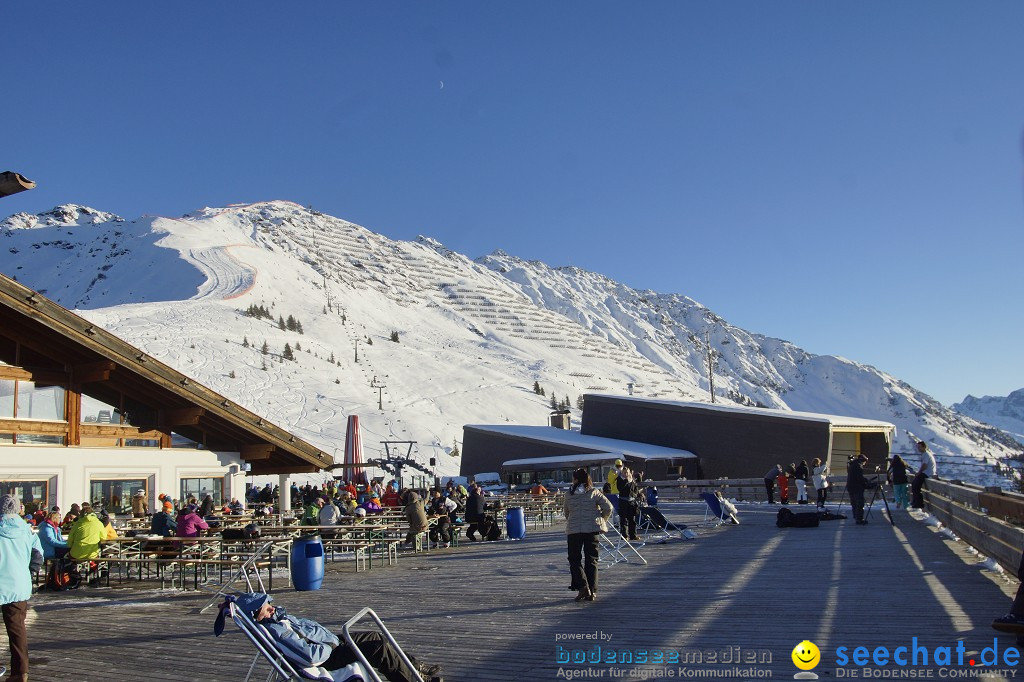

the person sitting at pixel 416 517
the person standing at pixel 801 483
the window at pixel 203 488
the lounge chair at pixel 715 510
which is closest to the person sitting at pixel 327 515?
the person sitting at pixel 416 517

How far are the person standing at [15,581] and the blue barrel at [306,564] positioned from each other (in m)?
4.30

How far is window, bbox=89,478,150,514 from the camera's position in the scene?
51.0 feet

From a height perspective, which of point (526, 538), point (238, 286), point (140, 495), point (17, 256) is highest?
point (17, 256)

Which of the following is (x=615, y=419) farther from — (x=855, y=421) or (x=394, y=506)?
(x=394, y=506)

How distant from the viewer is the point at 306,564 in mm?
10219

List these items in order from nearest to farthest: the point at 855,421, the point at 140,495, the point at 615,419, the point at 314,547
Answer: the point at 314,547 → the point at 140,495 → the point at 855,421 → the point at 615,419

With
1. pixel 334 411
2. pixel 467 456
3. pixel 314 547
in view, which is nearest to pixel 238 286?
pixel 334 411

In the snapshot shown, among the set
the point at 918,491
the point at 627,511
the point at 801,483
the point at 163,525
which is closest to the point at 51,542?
the point at 163,525

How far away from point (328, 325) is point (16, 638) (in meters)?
85.5

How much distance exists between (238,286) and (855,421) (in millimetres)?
80381

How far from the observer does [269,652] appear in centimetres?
465

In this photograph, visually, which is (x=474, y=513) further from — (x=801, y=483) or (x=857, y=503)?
(x=801, y=483)

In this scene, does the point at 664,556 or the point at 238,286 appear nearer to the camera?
the point at 664,556

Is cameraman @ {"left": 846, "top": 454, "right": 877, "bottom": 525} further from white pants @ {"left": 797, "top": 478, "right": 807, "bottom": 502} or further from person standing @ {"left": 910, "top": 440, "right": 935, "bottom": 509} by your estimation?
white pants @ {"left": 797, "top": 478, "right": 807, "bottom": 502}
